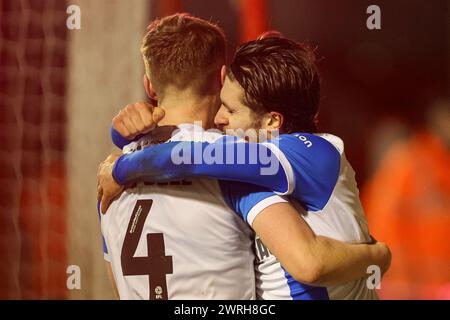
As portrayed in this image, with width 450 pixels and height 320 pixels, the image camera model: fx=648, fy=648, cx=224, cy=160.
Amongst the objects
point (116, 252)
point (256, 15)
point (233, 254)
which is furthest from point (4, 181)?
point (233, 254)

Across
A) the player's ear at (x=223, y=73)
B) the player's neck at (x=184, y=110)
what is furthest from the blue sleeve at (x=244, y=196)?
the player's ear at (x=223, y=73)

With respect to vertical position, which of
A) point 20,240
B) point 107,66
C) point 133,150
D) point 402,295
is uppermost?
point 107,66

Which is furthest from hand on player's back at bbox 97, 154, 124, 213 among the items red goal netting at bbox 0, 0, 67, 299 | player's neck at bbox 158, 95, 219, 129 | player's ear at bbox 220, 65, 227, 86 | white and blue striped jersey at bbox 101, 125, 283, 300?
red goal netting at bbox 0, 0, 67, 299

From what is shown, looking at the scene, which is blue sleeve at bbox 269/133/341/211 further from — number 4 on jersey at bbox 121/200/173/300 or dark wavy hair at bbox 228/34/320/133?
number 4 on jersey at bbox 121/200/173/300

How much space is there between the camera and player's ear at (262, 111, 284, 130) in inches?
48.6

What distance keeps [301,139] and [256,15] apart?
167cm

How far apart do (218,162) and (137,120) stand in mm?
182

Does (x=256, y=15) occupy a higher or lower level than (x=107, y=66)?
higher

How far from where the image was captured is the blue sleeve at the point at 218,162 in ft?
3.43

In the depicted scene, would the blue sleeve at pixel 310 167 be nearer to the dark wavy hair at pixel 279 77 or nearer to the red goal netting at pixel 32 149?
the dark wavy hair at pixel 279 77

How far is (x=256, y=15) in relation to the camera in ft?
8.84

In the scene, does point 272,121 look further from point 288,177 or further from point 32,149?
point 32,149

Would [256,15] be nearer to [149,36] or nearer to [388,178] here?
[388,178]

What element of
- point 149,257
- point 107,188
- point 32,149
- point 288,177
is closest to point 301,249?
point 288,177
